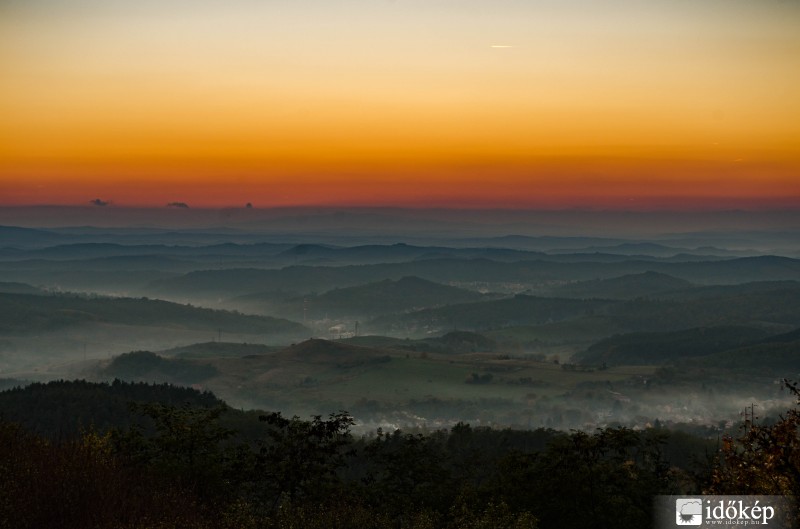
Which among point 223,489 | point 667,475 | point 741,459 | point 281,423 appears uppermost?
point 741,459

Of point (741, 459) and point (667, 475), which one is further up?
point (741, 459)

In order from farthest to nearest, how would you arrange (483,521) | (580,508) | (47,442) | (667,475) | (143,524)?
1. (667,475)
2. (580,508)
3. (47,442)
4. (483,521)
5. (143,524)

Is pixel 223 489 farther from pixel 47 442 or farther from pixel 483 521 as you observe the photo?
pixel 483 521

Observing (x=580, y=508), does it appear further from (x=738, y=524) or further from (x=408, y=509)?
(x=738, y=524)

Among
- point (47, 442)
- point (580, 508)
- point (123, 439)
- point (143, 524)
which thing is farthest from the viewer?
point (123, 439)

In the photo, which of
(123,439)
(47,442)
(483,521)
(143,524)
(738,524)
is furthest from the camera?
(123,439)

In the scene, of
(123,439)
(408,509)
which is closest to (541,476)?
(408,509)

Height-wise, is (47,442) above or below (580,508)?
above

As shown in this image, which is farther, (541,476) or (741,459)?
(541,476)

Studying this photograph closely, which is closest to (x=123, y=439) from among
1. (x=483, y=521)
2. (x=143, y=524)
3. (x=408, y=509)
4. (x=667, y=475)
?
(x=408, y=509)
